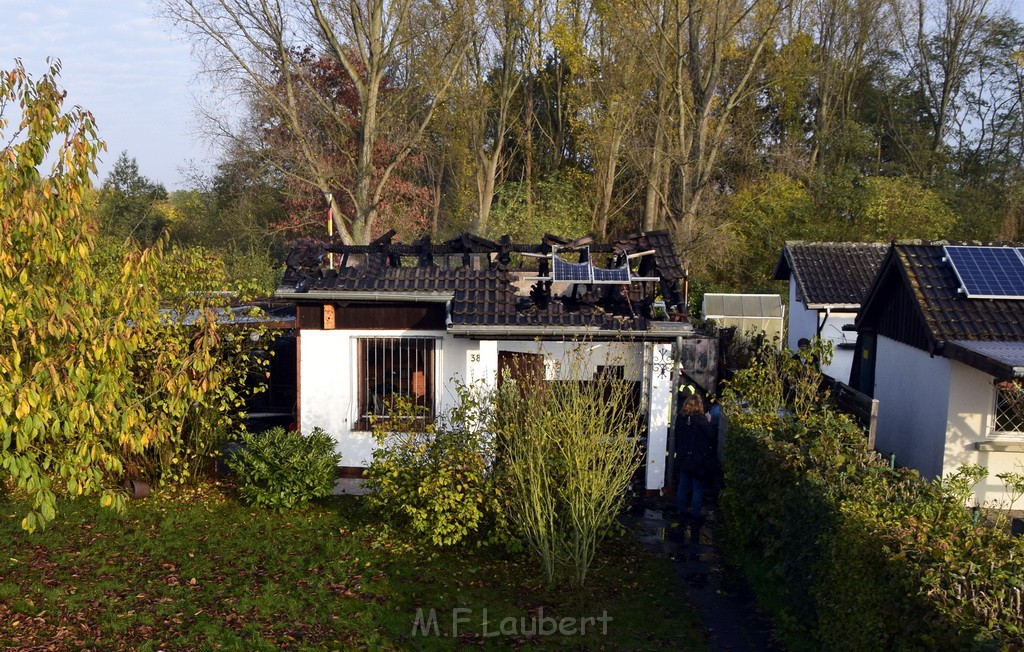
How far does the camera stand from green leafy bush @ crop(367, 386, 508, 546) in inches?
343

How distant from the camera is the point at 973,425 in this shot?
437 inches

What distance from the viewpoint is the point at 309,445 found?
10.5m

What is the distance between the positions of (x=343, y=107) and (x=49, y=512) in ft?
82.4

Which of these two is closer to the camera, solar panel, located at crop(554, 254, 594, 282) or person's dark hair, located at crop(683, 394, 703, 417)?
person's dark hair, located at crop(683, 394, 703, 417)

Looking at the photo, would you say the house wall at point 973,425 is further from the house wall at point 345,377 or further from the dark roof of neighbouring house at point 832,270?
the dark roof of neighbouring house at point 832,270

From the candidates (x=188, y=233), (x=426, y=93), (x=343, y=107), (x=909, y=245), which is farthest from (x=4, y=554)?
(x=188, y=233)

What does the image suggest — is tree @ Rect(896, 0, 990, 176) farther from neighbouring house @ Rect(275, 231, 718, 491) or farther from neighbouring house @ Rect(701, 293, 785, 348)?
neighbouring house @ Rect(275, 231, 718, 491)

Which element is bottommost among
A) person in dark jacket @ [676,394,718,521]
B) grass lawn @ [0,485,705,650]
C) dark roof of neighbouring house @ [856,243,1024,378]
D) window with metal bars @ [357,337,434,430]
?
grass lawn @ [0,485,705,650]

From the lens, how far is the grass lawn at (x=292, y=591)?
7.09m

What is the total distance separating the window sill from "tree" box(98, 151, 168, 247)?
26.5 meters

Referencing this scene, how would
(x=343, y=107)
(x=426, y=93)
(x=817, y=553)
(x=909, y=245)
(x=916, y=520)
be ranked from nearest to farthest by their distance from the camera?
(x=916, y=520), (x=817, y=553), (x=909, y=245), (x=426, y=93), (x=343, y=107)

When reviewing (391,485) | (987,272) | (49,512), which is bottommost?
(391,485)

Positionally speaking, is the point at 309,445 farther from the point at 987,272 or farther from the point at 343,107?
the point at 343,107

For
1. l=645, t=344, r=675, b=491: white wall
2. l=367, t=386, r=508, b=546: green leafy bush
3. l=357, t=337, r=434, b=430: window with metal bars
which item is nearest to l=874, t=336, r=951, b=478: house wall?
l=645, t=344, r=675, b=491: white wall
